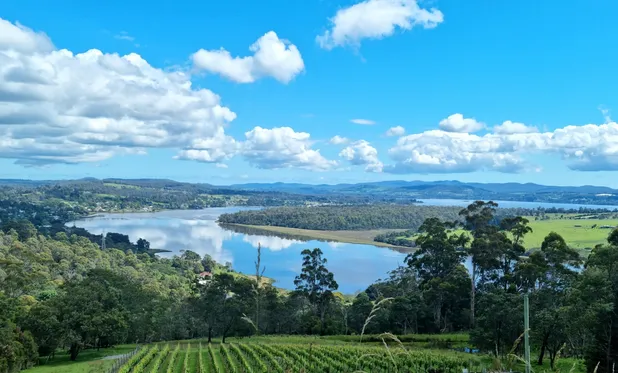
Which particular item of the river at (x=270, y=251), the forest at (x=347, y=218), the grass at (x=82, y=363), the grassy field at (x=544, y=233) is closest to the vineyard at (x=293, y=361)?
the grass at (x=82, y=363)

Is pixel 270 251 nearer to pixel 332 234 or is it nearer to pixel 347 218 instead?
pixel 332 234

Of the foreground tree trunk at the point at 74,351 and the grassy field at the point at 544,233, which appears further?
the grassy field at the point at 544,233

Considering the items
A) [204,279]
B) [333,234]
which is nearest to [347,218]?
[333,234]

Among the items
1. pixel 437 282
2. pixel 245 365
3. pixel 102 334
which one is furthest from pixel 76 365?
pixel 437 282

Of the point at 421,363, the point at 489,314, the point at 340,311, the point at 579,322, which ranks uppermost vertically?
the point at 579,322

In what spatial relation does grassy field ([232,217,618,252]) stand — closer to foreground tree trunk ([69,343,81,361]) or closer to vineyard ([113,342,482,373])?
vineyard ([113,342,482,373])

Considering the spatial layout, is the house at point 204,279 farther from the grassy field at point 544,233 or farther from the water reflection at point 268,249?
the grassy field at point 544,233

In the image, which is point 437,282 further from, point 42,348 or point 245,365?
point 42,348

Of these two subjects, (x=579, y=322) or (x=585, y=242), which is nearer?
(x=579, y=322)
